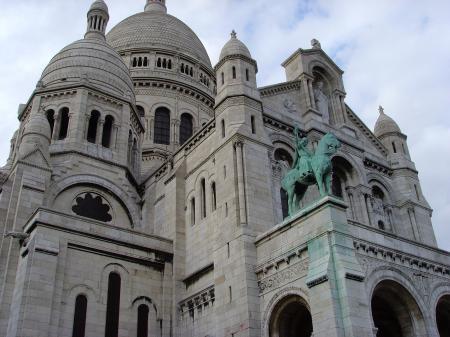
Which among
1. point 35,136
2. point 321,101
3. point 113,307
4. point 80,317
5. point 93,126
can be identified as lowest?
point 80,317

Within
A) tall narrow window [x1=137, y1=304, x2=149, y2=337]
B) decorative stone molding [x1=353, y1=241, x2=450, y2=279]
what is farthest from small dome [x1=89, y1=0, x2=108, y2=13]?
decorative stone molding [x1=353, y1=241, x2=450, y2=279]

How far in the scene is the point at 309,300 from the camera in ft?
65.4

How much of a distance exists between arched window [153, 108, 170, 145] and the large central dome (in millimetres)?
7787

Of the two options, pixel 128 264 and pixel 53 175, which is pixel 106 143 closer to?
pixel 53 175

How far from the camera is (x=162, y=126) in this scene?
48.8 meters

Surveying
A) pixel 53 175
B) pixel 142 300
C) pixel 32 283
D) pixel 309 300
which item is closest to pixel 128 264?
pixel 142 300

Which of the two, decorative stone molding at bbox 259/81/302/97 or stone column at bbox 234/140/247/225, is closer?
stone column at bbox 234/140/247/225

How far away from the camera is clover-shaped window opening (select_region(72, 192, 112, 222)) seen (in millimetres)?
31438

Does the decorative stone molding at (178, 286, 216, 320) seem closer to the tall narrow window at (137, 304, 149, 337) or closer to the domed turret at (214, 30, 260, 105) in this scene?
the tall narrow window at (137, 304, 149, 337)

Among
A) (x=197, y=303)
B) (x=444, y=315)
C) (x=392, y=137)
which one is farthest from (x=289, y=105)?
(x=444, y=315)

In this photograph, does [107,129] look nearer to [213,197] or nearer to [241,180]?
[213,197]

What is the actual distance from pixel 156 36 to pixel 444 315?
39951 millimetres

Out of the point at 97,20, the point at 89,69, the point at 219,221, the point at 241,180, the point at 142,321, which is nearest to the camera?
the point at 241,180

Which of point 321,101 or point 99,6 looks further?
point 99,6
